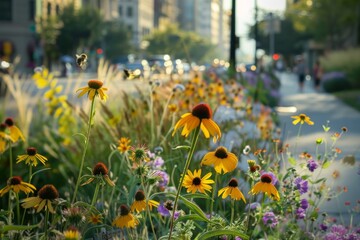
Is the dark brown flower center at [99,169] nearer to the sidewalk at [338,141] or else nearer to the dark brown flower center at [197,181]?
the dark brown flower center at [197,181]

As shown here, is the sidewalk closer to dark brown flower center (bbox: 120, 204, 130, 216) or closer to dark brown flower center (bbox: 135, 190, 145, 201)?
dark brown flower center (bbox: 135, 190, 145, 201)

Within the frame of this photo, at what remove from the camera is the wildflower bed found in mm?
3256

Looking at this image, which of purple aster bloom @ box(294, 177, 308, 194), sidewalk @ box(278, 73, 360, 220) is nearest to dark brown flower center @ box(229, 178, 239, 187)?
purple aster bloom @ box(294, 177, 308, 194)

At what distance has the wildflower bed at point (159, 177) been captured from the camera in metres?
3.26

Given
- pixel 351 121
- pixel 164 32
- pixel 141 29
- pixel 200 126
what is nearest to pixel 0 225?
pixel 200 126

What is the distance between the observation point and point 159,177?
3799 millimetres

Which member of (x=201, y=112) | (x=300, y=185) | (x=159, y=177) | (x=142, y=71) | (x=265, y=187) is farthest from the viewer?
(x=142, y=71)

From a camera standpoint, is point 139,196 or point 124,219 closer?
point 124,219

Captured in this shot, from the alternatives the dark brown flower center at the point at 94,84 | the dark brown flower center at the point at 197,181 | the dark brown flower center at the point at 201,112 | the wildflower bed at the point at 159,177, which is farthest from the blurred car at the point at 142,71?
the dark brown flower center at the point at 201,112

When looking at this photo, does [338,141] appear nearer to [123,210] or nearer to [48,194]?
[123,210]

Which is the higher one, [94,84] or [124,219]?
[94,84]

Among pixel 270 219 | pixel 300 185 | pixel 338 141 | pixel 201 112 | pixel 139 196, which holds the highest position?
pixel 201 112

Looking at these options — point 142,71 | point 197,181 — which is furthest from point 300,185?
point 142,71

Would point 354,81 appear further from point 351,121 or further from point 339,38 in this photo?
point 339,38
